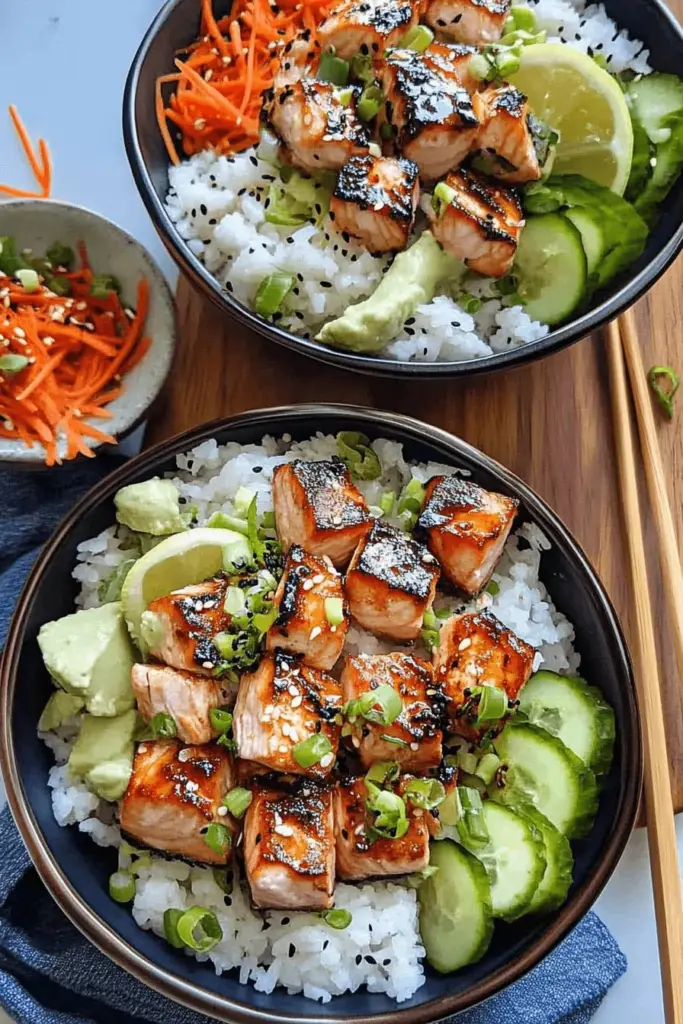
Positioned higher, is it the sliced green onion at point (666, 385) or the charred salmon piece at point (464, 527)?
the sliced green onion at point (666, 385)

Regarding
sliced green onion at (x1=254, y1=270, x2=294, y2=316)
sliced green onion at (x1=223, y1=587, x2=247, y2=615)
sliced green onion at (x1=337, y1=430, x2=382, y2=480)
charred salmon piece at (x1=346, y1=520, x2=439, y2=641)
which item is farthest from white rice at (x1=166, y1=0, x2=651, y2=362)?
sliced green onion at (x1=223, y1=587, x2=247, y2=615)

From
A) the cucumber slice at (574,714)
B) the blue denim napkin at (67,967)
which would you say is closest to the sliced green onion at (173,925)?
the blue denim napkin at (67,967)

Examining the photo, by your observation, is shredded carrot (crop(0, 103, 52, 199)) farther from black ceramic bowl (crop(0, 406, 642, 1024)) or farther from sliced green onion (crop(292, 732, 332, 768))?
sliced green onion (crop(292, 732, 332, 768))

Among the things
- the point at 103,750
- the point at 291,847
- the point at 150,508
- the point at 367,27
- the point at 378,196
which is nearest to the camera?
the point at 291,847

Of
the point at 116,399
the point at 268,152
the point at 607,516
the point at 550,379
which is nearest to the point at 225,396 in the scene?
the point at 116,399

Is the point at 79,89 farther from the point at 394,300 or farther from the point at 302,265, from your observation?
the point at 394,300

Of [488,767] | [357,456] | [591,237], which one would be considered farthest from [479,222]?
[488,767]

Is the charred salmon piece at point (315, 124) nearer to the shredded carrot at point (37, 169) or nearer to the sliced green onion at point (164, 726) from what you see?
the shredded carrot at point (37, 169)

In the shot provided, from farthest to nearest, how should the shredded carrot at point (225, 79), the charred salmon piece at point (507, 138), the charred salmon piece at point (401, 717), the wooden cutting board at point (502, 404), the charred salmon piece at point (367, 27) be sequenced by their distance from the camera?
1. the wooden cutting board at point (502, 404)
2. the shredded carrot at point (225, 79)
3. the charred salmon piece at point (367, 27)
4. the charred salmon piece at point (507, 138)
5. the charred salmon piece at point (401, 717)
